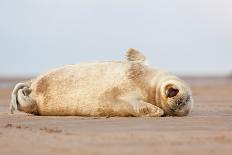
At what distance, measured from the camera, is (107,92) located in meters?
7.86

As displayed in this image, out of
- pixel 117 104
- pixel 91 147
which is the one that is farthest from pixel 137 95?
pixel 91 147

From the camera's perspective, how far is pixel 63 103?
8.09m

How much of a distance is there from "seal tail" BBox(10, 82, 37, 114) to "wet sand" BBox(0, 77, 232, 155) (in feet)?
3.77

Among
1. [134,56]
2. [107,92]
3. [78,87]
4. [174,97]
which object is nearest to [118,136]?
[174,97]

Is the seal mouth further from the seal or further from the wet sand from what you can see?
the wet sand

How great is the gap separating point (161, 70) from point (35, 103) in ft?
5.31

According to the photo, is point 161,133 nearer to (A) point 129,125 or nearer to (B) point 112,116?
(A) point 129,125

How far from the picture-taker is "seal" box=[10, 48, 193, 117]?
7695 mm

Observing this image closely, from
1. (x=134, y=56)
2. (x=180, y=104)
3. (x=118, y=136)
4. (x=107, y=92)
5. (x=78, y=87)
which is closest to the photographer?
(x=118, y=136)

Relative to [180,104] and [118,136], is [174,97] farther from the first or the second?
[118,136]

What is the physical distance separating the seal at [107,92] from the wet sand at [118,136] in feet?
2.38

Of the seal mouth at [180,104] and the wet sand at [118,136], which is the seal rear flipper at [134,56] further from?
the wet sand at [118,136]

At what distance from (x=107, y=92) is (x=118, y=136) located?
99.8 inches

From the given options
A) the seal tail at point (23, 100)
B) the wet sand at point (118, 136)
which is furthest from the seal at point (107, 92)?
the wet sand at point (118, 136)
